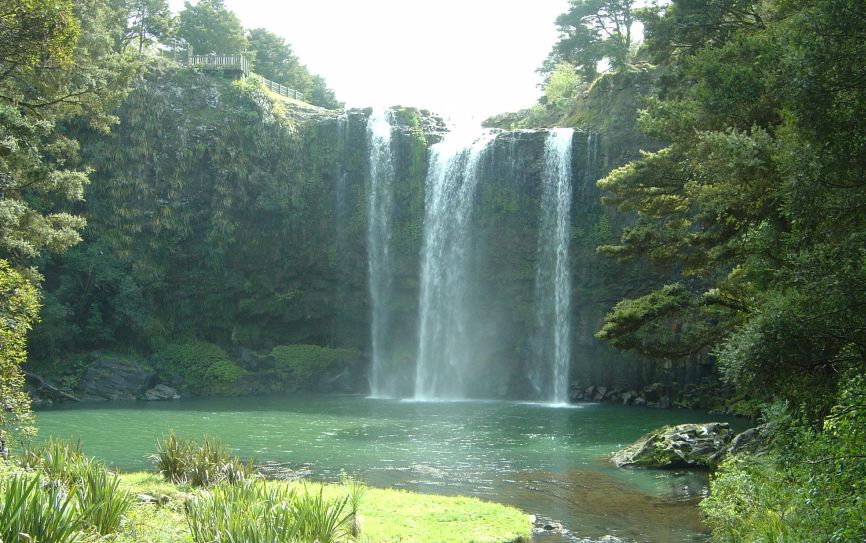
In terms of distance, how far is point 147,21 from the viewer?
4788 centimetres

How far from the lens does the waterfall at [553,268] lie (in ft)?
119

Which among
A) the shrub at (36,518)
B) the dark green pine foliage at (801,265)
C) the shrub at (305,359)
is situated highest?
the dark green pine foliage at (801,265)

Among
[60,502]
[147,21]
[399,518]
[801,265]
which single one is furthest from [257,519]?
[147,21]

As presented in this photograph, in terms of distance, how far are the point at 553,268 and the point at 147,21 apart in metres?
31.1

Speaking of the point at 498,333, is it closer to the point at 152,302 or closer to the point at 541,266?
the point at 541,266

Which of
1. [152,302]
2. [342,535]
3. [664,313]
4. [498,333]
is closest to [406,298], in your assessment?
[498,333]

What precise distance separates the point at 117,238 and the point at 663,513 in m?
33.5

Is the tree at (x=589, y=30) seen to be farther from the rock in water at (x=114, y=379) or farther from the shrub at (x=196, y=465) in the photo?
the shrub at (x=196, y=465)

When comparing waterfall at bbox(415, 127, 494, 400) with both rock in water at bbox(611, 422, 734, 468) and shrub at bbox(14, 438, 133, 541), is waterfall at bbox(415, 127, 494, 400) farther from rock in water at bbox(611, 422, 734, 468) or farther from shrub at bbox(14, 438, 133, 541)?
shrub at bbox(14, 438, 133, 541)

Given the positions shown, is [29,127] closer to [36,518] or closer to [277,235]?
[36,518]

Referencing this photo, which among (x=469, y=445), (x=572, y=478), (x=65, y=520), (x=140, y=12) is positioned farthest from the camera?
(x=140, y=12)

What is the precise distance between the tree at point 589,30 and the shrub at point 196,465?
43929 mm

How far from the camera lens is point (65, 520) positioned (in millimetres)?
7148

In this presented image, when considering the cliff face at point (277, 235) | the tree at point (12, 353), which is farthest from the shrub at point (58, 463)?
the cliff face at point (277, 235)
